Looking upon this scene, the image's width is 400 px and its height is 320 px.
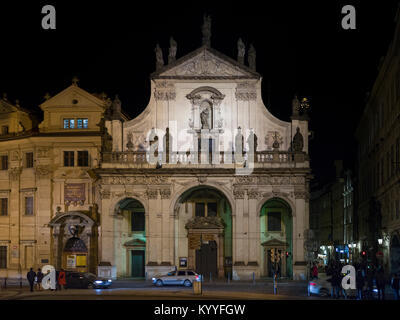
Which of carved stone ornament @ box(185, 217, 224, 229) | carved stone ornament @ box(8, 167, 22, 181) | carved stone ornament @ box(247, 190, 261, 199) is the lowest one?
carved stone ornament @ box(185, 217, 224, 229)

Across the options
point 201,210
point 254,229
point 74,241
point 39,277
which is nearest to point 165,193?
point 201,210

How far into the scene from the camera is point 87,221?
192 feet

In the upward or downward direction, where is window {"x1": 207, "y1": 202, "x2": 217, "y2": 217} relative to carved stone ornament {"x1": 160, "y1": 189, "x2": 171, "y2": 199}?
downward

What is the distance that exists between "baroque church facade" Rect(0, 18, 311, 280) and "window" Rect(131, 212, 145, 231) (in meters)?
0.09

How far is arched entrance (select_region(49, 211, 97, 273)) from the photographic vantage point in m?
58.5

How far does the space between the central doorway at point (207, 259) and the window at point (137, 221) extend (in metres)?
5.29

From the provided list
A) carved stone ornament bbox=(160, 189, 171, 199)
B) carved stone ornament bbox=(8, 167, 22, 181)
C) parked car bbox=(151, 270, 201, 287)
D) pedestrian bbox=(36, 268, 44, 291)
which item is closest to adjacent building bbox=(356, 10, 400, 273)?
parked car bbox=(151, 270, 201, 287)

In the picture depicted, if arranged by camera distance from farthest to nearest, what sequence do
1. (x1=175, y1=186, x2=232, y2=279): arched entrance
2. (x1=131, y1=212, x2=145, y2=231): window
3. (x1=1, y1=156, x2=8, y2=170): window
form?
1. (x1=1, y1=156, x2=8, y2=170): window
2. (x1=131, y1=212, x2=145, y2=231): window
3. (x1=175, y1=186, x2=232, y2=279): arched entrance

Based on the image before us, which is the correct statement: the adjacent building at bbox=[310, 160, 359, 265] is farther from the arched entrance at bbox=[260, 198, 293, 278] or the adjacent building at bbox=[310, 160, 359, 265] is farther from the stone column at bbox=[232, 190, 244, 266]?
the stone column at bbox=[232, 190, 244, 266]

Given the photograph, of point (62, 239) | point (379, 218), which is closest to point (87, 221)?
point (62, 239)

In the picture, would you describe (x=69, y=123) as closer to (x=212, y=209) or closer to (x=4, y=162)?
(x=4, y=162)

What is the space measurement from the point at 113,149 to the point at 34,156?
291 inches

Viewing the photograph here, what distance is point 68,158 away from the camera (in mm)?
60000

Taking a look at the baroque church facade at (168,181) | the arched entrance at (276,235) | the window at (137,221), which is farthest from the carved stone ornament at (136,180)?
the arched entrance at (276,235)
